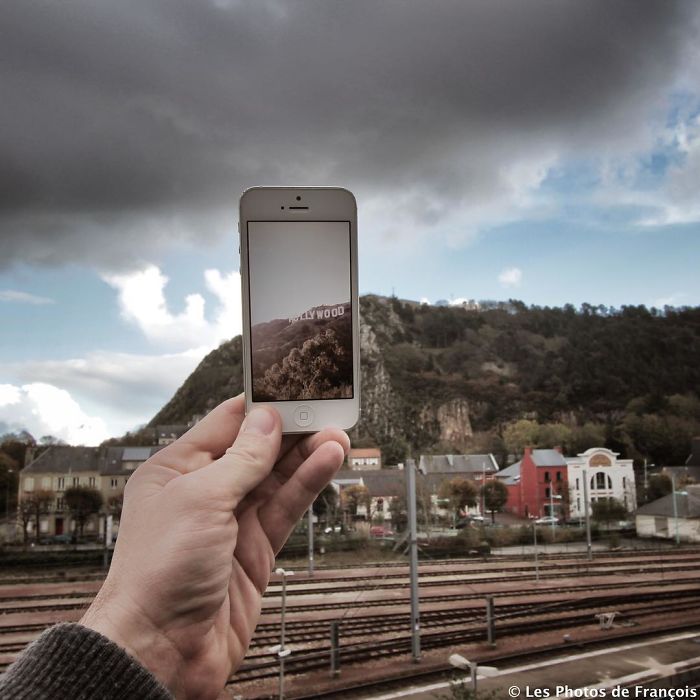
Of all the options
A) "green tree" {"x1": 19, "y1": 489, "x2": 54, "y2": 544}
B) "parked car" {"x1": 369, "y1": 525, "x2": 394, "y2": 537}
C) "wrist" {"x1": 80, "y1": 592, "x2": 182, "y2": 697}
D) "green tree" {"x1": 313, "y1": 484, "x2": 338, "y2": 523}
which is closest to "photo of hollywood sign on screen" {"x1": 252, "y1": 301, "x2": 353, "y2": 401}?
"wrist" {"x1": 80, "y1": 592, "x2": 182, "y2": 697}

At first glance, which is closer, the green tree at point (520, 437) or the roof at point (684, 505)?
the roof at point (684, 505)

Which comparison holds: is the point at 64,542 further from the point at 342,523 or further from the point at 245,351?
the point at 245,351

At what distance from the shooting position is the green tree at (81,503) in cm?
855

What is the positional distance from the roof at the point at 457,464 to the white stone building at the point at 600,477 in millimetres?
1840

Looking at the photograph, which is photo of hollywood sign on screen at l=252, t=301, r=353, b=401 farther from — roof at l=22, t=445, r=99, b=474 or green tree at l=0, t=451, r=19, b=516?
green tree at l=0, t=451, r=19, b=516

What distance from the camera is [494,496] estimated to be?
12.4 meters

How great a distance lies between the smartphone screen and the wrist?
0.38 meters

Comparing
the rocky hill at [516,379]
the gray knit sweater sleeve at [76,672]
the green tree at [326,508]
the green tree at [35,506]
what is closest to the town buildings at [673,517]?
the rocky hill at [516,379]

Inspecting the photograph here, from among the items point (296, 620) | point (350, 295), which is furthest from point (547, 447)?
point (350, 295)

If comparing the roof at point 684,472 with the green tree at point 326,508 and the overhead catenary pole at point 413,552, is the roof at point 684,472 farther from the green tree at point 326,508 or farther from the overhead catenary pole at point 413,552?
the overhead catenary pole at point 413,552

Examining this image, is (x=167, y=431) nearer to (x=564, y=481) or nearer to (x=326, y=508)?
(x=326, y=508)

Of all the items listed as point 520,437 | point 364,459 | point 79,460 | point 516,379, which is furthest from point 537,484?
point 516,379

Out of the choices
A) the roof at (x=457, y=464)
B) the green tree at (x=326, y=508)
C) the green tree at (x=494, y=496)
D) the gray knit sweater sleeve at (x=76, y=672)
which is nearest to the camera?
the gray knit sweater sleeve at (x=76, y=672)

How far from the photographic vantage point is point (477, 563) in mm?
10953
